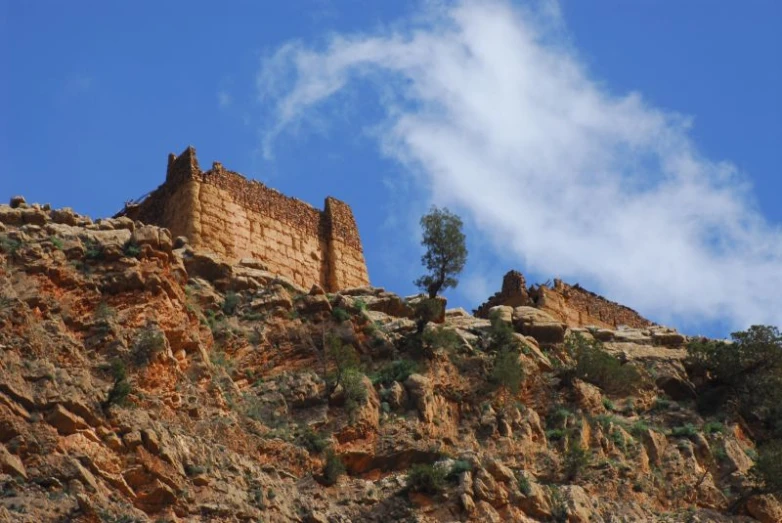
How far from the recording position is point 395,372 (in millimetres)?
34719

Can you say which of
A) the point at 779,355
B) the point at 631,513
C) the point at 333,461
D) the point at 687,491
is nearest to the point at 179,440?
the point at 333,461

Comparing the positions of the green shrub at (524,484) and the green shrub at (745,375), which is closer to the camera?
the green shrub at (524,484)

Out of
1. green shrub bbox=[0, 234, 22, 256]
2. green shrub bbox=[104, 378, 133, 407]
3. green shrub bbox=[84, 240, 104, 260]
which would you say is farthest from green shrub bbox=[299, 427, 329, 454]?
green shrub bbox=[0, 234, 22, 256]

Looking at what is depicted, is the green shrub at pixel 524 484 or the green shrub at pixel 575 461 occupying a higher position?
the green shrub at pixel 575 461

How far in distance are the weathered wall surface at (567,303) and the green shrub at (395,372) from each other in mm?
8810

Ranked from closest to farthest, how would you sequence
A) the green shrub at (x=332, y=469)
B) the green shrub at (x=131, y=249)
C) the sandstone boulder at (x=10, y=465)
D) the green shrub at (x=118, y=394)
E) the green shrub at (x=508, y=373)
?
1. the sandstone boulder at (x=10, y=465)
2. the green shrub at (x=118, y=394)
3. the green shrub at (x=332, y=469)
4. the green shrub at (x=131, y=249)
5. the green shrub at (x=508, y=373)

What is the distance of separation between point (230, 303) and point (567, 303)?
1462 centimetres

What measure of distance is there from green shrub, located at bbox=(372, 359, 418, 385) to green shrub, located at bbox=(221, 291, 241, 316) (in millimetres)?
3530

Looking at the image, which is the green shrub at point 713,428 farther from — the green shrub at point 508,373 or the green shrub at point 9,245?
the green shrub at point 9,245

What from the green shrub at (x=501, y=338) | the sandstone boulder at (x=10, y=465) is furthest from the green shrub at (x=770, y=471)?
the sandstone boulder at (x=10, y=465)

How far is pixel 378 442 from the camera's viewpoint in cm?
3192

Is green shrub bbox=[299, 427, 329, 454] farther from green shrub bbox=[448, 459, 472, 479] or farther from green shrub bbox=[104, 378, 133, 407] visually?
green shrub bbox=[104, 378, 133, 407]

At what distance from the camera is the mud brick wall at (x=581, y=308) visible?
45562mm

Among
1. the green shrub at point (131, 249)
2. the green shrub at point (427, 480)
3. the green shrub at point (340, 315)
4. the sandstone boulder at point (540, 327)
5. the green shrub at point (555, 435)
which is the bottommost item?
the green shrub at point (427, 480)
